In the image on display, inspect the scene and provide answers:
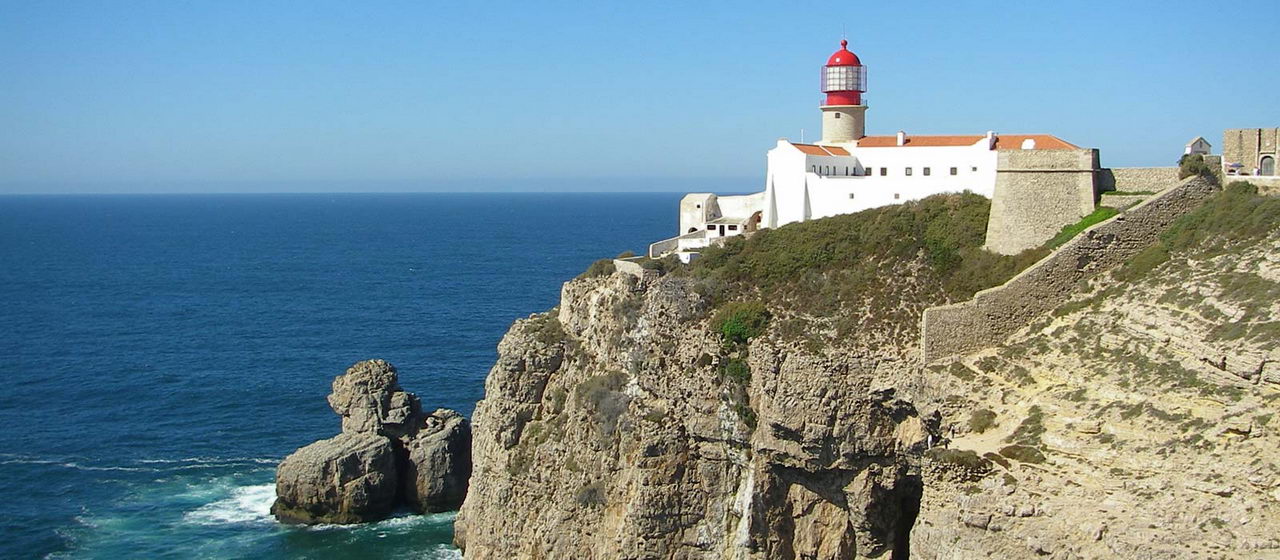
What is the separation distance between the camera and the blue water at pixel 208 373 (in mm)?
44375

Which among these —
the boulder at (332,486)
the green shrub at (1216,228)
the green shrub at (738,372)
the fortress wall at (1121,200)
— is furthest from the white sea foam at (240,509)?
the green shrub at (1216,228)

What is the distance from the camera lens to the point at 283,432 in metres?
54.5

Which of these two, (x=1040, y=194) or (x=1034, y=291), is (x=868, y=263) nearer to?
(x=1040, y=194)

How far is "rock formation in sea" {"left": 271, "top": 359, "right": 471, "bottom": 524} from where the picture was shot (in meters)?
45.1

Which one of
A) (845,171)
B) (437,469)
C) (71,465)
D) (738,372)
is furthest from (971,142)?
(71,465)

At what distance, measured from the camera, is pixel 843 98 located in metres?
44.8

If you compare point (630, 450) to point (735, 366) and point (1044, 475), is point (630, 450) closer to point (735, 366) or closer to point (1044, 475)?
point (735, 366)

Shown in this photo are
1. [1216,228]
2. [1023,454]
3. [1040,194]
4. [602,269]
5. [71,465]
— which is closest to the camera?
[1023,454]

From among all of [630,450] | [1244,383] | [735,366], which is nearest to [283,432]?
[630,450]

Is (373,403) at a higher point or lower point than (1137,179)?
lower

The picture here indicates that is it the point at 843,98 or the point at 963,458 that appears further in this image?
the point at 843,98

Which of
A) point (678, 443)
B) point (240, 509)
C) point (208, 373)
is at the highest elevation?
point (678, 443)

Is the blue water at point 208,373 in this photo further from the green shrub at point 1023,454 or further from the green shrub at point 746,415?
the green shrub at point 1023,454

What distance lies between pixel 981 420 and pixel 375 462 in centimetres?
2586
